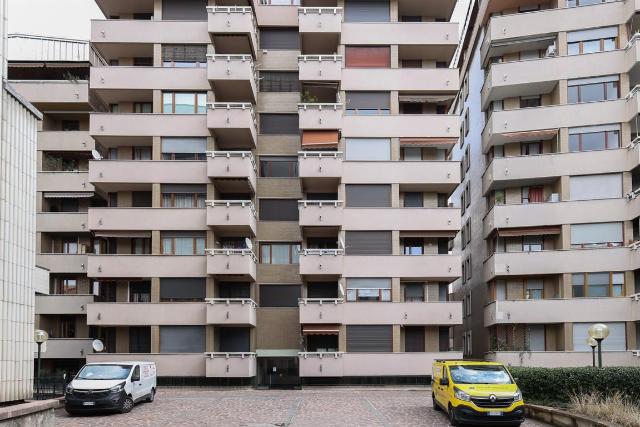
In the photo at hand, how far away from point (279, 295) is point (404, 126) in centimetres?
1174

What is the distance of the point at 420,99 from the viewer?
46.1m

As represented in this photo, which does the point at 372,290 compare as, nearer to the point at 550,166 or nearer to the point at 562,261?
the point at 562,261

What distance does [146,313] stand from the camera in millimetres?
42375

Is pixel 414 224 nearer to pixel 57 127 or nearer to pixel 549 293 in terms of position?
pixel 549 293

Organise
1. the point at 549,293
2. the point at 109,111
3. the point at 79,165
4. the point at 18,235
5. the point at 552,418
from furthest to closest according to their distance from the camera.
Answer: the point at 79,165 → the point at 109,111 → the point at 549,293 → the point at 552,418 → the point at 18,235

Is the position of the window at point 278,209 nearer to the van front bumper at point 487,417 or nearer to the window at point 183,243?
the window at point 183,243

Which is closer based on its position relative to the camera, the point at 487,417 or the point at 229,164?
the point at 487,417

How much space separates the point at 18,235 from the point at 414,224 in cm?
3017

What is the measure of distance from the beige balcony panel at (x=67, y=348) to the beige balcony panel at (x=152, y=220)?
7.80 metres

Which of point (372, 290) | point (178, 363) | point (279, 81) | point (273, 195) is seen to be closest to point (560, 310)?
point (372, 290)

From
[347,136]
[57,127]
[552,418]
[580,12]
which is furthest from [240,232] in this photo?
[552,418]

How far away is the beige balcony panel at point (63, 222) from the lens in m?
48.4

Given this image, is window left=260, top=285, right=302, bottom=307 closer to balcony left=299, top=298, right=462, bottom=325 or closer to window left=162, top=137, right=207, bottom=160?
balcony left=299, top=298, right=462, bottom=325

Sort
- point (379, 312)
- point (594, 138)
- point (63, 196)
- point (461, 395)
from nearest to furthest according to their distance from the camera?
point (461, 395)
point (594, 138)
point (379, 312)
point (63, 196)
